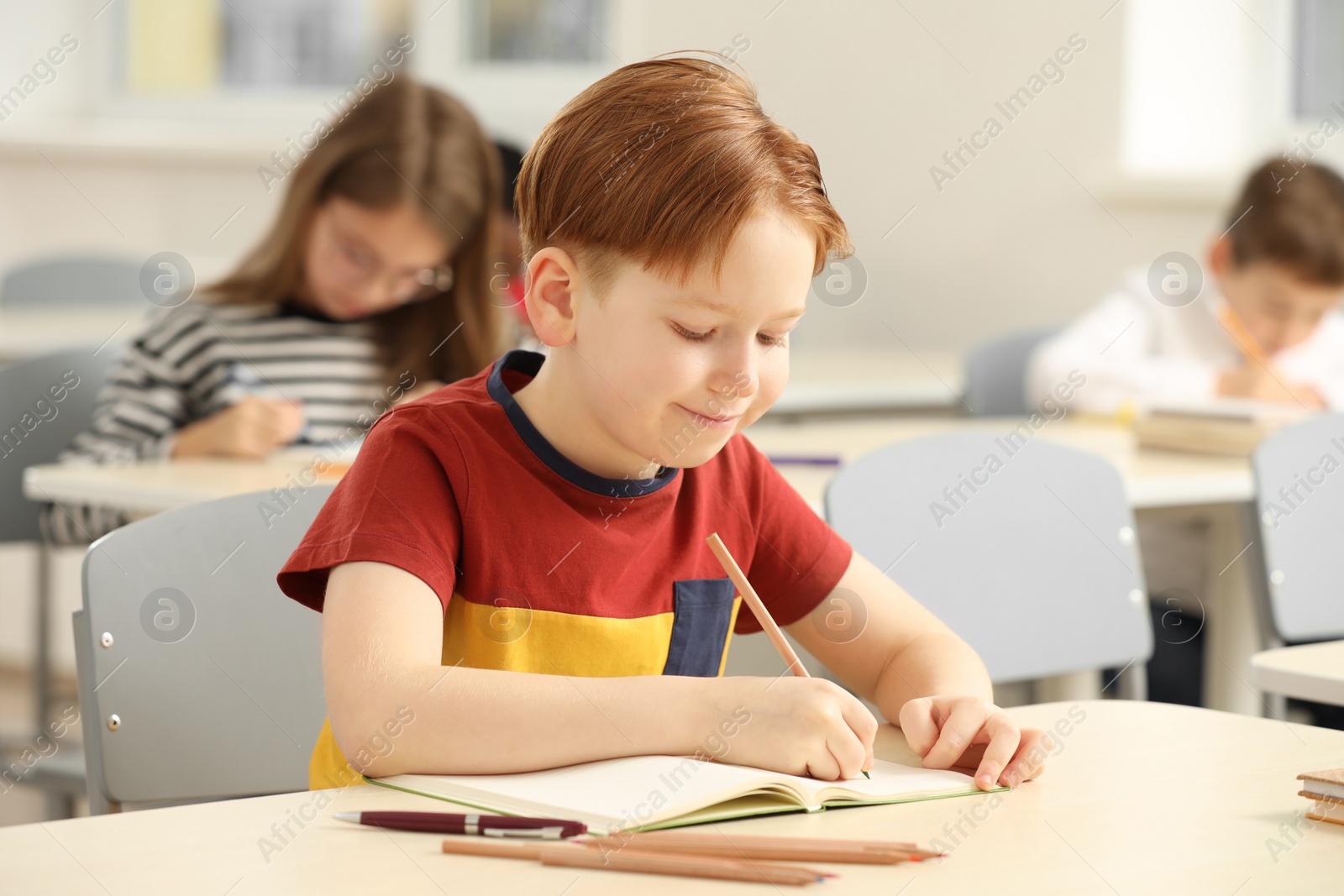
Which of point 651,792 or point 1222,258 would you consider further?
point 1222,258

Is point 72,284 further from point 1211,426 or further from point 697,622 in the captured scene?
point 697,622

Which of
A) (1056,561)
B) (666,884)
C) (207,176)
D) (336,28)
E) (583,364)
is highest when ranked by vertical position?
(336,28)

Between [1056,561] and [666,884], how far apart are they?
93 cm

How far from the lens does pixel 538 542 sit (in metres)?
0.99

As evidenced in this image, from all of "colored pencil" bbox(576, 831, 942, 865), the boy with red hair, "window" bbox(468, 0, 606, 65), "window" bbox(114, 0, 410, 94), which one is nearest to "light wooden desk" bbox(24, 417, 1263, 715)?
the boy with red hair

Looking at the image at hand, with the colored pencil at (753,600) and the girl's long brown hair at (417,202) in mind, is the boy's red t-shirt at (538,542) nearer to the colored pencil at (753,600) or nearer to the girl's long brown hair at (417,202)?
the colored pencil at (753,600)

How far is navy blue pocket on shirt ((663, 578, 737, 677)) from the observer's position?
1.06 meters

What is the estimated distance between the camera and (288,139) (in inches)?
156

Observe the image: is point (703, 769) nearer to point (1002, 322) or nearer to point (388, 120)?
point (388, 120)

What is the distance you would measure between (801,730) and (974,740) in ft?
0.51

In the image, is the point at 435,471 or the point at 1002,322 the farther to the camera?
the point at 1002,322

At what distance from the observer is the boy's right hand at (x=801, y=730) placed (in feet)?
2.61

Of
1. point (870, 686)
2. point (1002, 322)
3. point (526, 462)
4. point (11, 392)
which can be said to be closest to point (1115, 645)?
point (870, 686)

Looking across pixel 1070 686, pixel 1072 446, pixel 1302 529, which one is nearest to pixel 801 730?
pixel 1070 686
